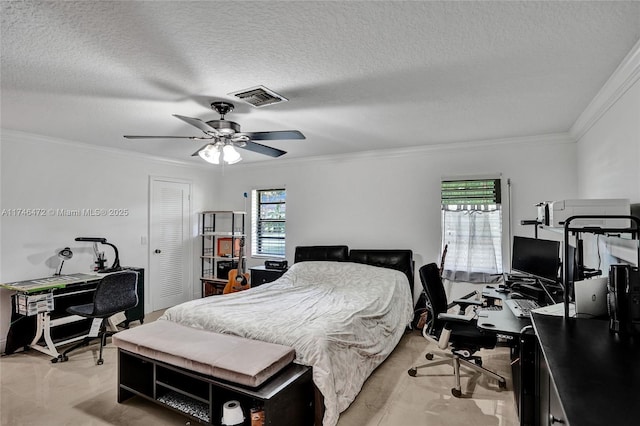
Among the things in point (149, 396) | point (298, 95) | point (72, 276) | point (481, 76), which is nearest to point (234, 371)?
point (149, 396)

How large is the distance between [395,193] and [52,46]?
12.5 feet

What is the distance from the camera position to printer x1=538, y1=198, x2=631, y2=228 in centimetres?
198

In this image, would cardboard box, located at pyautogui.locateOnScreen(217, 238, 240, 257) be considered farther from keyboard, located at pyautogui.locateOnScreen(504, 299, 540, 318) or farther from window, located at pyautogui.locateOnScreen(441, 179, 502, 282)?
keyboard, located at pyautogui.locateOnScreen(504, 299, 540, 318)

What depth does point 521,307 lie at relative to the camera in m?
2.44

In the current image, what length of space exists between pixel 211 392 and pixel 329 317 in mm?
1081

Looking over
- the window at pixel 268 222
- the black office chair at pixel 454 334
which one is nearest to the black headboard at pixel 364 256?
the window at pixel 268 222

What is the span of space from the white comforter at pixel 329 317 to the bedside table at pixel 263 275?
575mm

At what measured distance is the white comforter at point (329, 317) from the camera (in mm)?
2383

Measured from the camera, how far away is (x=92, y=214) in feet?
14.3

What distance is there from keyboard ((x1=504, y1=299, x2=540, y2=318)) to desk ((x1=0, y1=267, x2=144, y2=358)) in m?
4.24

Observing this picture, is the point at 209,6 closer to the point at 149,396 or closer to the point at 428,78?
the point at 428,78

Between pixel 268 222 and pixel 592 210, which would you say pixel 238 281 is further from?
pixel 592 210

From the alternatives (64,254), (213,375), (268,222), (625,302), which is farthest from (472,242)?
(64,254)

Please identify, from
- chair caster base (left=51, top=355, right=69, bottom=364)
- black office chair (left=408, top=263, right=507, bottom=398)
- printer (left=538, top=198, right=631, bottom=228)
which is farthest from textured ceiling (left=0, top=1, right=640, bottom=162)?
chair caster base (left=51, top=355, right=69, bottom=364)
